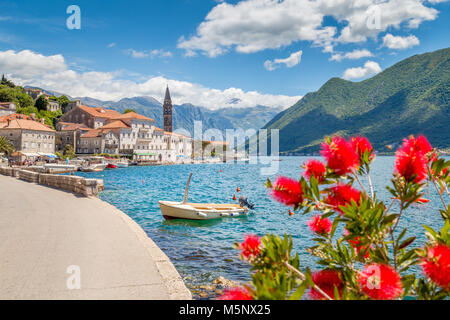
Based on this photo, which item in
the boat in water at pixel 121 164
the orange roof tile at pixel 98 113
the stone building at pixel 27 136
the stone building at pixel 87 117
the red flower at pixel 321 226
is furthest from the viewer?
the orange roof tile at pixel 98 113

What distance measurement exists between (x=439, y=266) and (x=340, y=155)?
1078 mm

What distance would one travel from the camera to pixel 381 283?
235 centimetres

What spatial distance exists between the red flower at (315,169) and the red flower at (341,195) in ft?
0.79

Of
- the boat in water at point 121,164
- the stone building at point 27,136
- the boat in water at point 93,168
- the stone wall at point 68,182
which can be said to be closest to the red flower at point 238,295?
the stone wall at point 68,182

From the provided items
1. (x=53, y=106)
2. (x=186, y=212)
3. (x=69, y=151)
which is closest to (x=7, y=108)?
(x=53, y=106)

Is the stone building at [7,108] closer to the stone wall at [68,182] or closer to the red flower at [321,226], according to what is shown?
the stone wall at [68,182]

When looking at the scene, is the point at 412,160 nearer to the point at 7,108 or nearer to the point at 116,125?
the point at 116,125

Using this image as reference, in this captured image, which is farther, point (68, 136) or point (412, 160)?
point (68, 136)

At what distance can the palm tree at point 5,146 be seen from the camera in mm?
73500

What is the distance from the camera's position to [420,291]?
112 inches

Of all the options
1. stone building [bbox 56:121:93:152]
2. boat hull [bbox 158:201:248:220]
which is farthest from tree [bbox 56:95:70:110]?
boat hull [bbox 158:201:248:220]

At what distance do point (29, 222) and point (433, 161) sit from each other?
12715 millimetres

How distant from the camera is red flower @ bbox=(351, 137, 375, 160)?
9.95 ft
